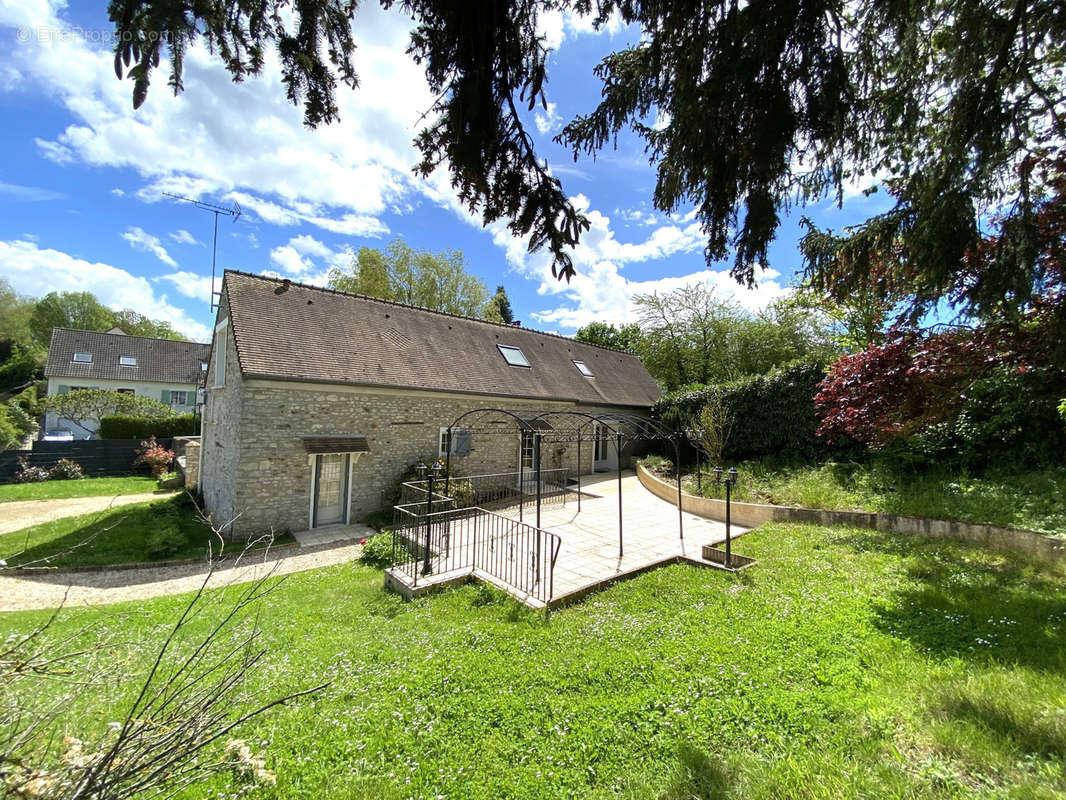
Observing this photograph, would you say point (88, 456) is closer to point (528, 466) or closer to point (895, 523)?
point (528, 466)

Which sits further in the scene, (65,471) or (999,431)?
(65,471)

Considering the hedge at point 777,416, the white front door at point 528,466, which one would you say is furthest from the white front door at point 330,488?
the hedge at point 777,416

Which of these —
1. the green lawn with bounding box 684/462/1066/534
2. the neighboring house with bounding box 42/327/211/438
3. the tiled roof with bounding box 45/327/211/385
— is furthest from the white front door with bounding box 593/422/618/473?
the tiled roof with bounding box 45/327/211/385

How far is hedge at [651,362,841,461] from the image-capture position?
13422mm

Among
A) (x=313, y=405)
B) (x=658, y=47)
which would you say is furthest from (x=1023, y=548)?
(x=313, y=405)

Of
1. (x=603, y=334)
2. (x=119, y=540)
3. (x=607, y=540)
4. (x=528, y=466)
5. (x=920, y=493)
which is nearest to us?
(x=920, y=493)

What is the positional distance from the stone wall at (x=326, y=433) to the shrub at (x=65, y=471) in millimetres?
7619

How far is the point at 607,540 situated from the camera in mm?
9000

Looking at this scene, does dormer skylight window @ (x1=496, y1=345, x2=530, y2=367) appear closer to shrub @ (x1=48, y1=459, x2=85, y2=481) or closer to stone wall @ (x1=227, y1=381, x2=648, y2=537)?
stone wall @ (x1=227, y1=381, x2=648, y2=537)

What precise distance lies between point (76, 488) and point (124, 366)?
20.0 metres

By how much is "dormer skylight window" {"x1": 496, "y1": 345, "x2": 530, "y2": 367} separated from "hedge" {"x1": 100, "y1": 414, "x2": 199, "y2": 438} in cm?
1683

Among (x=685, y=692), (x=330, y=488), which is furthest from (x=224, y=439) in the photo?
(x=685, y=692)

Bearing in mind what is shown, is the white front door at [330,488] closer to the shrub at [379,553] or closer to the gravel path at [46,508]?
the shrub at [379,553]

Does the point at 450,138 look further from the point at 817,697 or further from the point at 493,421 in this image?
the point at 493,421
